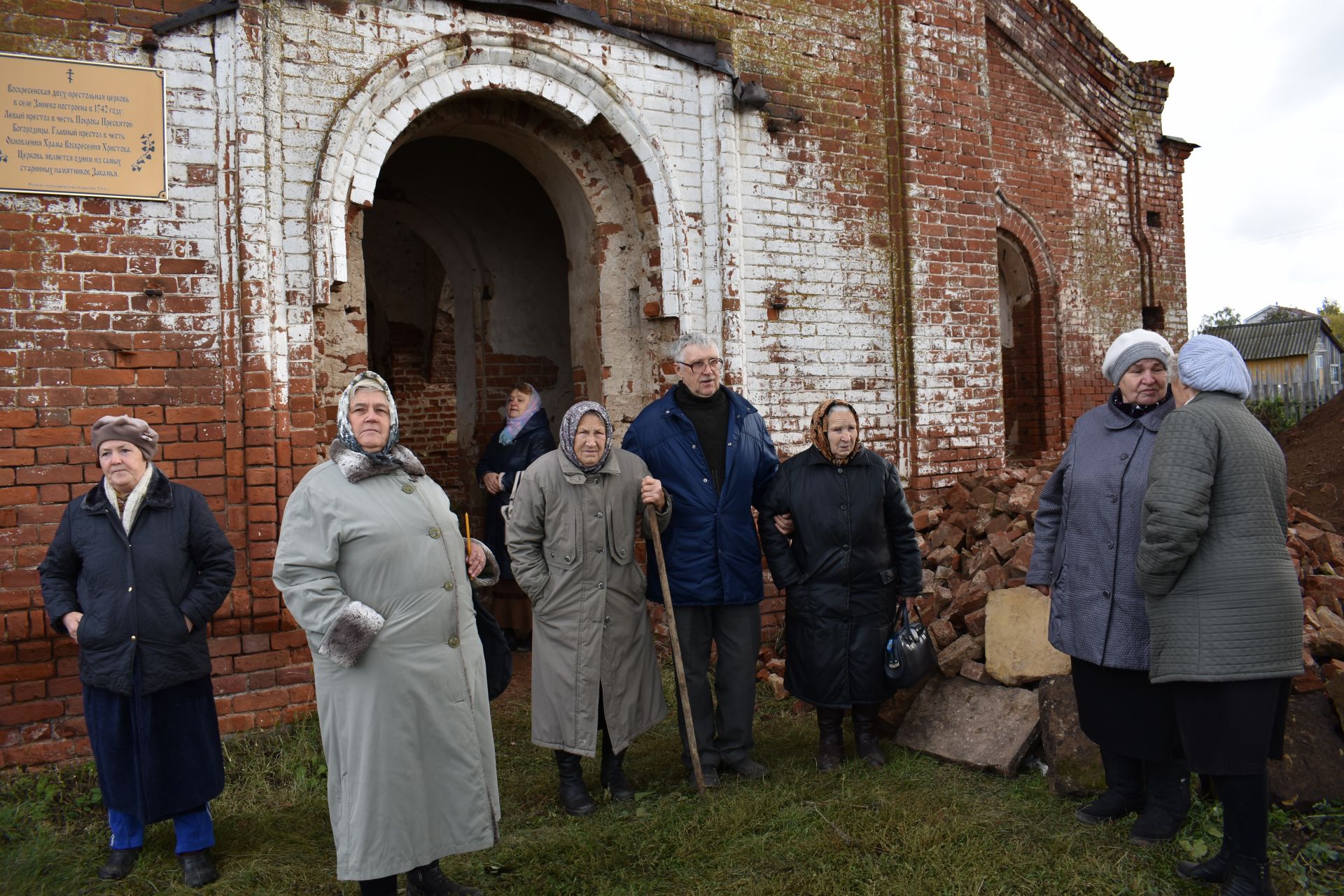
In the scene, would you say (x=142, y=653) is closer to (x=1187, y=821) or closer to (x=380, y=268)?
(x=1187, y=821)

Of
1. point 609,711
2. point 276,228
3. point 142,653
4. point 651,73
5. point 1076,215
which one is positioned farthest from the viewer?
point 1076,215

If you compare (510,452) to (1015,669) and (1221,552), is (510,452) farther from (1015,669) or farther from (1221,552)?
(1221,552)

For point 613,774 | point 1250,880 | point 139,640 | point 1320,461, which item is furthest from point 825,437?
point 1320,461

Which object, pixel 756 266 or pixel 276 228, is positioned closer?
pixel 276 228

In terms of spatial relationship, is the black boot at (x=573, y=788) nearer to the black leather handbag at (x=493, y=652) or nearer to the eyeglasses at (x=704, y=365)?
the black leather handbag at (x=493, y=652)

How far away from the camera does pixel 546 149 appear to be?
6.44m

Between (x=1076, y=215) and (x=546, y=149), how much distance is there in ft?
21.4

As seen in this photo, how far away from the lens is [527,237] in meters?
8.23

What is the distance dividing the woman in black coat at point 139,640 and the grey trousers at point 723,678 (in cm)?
203

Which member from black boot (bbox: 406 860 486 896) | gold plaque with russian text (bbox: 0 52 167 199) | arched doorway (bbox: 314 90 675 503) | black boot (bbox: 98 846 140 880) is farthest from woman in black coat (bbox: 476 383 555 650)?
black boot (bbox: 406 860 486 896)

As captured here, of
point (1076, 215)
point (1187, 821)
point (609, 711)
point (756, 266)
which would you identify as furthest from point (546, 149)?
point (1076, 215)

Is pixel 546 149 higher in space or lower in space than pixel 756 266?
higher

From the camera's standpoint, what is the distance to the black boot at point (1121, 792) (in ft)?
12.9

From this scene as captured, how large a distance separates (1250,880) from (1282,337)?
40107 millimetres
